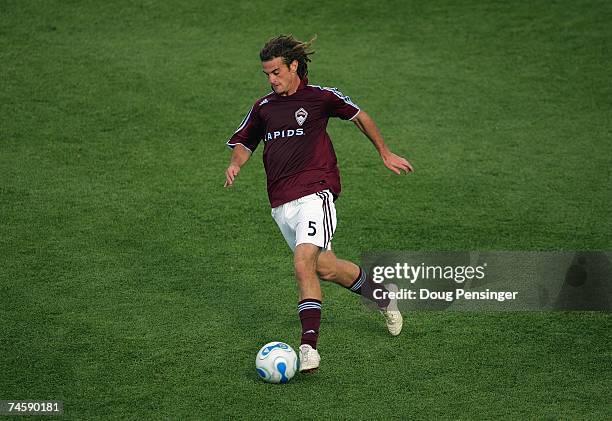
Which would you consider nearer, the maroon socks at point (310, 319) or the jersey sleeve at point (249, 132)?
the maroon socks at point (310, 319)

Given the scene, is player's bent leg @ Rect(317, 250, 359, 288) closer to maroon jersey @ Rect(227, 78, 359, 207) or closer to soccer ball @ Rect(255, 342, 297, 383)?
maroon jersey @ Rect(227, 78, 359, 207)

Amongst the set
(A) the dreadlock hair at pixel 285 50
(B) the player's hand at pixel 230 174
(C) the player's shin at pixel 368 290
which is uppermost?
(A) the dreadlock hair at pixel 285 50

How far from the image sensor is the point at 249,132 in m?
7.44

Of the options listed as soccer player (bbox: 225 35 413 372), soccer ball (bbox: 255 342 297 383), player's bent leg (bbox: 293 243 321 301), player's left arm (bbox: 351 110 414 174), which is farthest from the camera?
player's left arm (bbox: 351 110 414 174)

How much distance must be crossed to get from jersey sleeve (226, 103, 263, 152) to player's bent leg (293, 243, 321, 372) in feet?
3.16

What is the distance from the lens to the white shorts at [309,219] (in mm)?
6999

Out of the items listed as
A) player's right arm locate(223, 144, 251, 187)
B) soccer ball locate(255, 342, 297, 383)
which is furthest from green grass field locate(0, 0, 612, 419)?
player's right arm locate(223, 144, 251, 187)

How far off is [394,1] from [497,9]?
59.2 inches

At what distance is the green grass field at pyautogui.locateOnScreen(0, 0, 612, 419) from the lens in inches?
263

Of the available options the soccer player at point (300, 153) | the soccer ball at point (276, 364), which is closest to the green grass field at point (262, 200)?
the soccer ball at point (276, 364)

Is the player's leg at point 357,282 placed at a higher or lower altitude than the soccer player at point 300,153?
lower

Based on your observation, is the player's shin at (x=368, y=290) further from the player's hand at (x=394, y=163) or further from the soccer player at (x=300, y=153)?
the player's hand at (x=394, y=163)

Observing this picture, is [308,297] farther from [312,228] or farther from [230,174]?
[230,174]

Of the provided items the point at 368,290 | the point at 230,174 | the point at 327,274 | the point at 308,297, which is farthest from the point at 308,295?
the point at 230,174
